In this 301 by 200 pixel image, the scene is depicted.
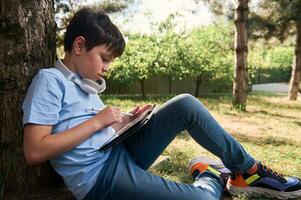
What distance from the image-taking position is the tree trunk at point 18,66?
86.8 inches

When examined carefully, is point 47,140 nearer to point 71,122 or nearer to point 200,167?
point 71,122

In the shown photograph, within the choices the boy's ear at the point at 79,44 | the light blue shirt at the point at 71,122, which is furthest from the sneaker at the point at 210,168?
the boy's ear at the point at 79,44

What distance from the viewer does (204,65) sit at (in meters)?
14.5

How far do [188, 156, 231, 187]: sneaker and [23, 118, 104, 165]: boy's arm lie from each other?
3.04ft

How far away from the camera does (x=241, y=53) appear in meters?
8.49

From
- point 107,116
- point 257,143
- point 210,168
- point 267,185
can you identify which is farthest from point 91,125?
point 257,143

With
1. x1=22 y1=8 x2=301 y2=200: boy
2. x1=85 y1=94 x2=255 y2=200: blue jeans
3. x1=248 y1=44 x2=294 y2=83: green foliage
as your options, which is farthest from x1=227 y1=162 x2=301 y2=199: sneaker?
x1=248 y1=44 x2=294 y2=83: green foliage

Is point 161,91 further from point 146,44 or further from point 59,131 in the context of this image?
point 59,131

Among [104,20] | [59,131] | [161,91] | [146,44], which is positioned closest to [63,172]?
[59,131]

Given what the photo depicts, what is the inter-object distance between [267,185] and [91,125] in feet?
3.78

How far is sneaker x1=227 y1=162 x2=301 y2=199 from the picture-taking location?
240cm

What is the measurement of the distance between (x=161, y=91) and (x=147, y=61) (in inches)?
177

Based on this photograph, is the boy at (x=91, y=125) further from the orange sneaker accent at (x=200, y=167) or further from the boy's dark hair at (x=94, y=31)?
the orange sneaker accent at (x=200, y=167)

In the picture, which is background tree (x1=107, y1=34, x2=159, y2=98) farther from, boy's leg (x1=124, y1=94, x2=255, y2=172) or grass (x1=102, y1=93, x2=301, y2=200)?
boy's leg (x1=124, y1=94, x2=255, y2=172)
